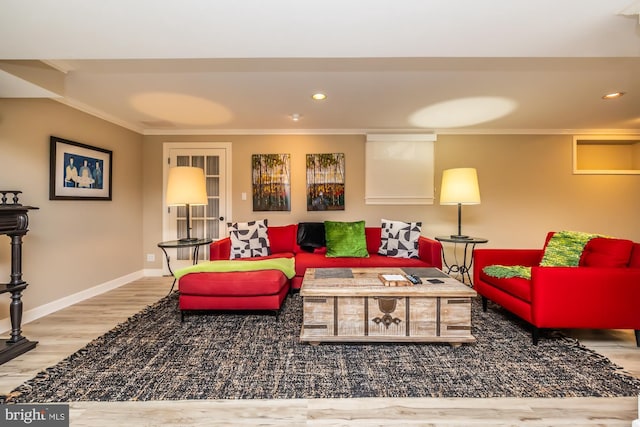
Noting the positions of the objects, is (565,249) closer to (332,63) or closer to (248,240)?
(332,63)

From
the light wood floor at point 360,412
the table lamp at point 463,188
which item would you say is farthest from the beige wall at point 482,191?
the light wood floor at point 360,412

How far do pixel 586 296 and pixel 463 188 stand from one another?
1814mm

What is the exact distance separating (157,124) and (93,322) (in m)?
2.75

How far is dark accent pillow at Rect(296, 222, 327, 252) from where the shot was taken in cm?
402

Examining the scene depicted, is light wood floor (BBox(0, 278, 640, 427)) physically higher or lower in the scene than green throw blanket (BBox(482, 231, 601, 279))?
lower

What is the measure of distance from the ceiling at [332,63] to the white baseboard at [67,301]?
199cm

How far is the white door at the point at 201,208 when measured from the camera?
15.1 feet

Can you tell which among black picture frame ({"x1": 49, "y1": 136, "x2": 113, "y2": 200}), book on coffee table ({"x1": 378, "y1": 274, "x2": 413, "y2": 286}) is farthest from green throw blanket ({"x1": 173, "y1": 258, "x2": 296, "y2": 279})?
black picture frame ({"x1": 49, "y1": 136, "x2": 113, "y2": 200})

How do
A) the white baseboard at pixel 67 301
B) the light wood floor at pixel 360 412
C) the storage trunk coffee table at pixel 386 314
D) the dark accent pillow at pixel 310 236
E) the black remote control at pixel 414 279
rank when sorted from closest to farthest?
the light wood floor at pixel 360 412 < the storage trunk coffee table at pixel 386 314 < the black remote control at pixel 414 279 < the white baseboard at pixel 67 301 < the dark accent pillow at pixel 310 236

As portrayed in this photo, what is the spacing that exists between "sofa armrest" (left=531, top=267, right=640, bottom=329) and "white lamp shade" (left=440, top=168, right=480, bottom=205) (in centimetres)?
164

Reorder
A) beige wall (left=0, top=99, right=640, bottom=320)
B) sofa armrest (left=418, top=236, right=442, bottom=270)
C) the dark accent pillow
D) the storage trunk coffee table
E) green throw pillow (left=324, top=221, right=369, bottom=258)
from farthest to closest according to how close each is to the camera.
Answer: beige wall (left=0, top=99, right=640, bottom=320)
the dark accent pillow
green throw pillow (left=324, top=221, right=369, bottom=258)
sofa armrest (left=418, top=236, right=442, bottom=270)
the storage trunk coffee table

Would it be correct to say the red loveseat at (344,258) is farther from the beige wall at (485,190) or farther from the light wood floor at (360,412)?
the light wood floor at (360,412)

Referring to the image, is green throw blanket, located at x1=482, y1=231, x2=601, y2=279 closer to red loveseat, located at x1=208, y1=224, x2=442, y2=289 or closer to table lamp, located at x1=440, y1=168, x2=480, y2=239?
red loveseat, located at x1=208, y1=224, x2=442, y2=289

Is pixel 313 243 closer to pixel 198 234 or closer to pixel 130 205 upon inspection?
pixel 198 234
